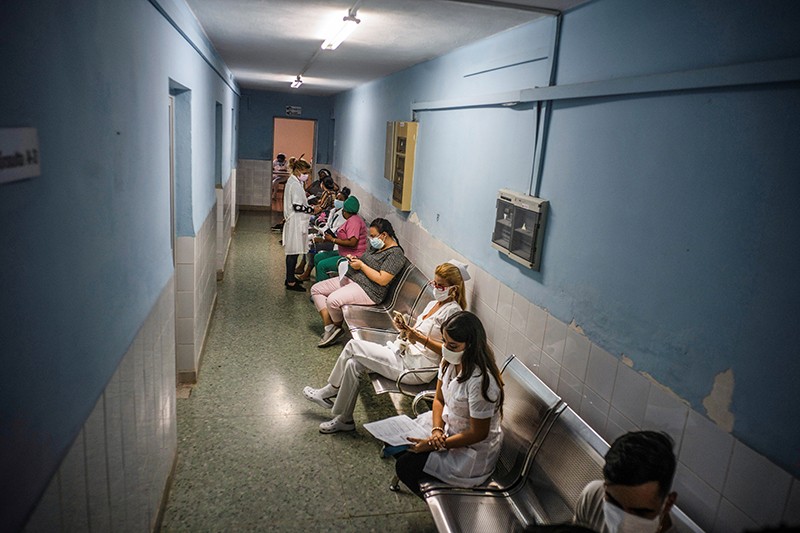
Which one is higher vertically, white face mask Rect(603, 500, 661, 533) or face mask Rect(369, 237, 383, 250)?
face mask Rect(369, 237, 383, 250)

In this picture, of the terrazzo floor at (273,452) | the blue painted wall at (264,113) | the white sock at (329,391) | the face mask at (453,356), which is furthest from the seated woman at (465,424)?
the blue painted wall at (264,113)

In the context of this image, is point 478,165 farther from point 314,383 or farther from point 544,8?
point 314,383

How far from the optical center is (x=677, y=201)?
231cm

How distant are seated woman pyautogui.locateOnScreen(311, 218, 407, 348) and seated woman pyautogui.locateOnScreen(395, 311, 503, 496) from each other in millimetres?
2538

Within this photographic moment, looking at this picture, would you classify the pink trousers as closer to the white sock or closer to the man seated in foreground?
the white sock

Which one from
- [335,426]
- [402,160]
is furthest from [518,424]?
[402,160]

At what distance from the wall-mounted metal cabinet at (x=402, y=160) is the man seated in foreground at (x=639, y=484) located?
4459mm

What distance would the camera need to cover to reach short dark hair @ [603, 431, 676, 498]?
5.95ft

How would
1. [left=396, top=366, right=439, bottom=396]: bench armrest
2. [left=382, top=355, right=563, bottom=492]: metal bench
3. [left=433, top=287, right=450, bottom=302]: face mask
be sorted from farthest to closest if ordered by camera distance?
[left=433, top=287, right=450, bottom=302]: face mask, [left=396, top=366, right=439, bottom=396]: bench armrest, [left=382, top=355, right=563, bottom=492]: metal bench

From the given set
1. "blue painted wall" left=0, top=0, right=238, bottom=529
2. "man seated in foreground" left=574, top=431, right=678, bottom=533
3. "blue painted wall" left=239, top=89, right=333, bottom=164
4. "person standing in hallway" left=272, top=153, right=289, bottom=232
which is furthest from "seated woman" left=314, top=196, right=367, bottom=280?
"blue painted wall" left=239, top=89, right=333, bottom=164

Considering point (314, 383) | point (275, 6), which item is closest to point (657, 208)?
point (275, 6)

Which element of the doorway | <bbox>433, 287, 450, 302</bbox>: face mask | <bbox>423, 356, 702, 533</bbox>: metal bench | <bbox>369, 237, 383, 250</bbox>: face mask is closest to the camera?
<bbox>423, 356, 702, 533</bbox>: metal bench

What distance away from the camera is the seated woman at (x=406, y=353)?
393cm

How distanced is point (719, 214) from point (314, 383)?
355 cm
